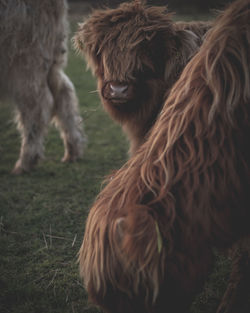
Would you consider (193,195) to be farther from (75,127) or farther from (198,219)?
(75,127)

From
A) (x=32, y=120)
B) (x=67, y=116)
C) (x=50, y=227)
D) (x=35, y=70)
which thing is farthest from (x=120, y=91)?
(x=67, y=116)

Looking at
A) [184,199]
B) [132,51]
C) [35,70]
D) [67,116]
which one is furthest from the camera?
[67,116]

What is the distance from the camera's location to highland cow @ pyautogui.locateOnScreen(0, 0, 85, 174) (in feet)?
11.1

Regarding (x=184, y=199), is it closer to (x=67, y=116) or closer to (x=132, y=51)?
(x=132, y=51)

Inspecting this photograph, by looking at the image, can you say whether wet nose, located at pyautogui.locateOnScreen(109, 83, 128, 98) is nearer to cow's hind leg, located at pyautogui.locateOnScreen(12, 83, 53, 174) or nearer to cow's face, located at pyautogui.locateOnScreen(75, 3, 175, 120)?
cow's face, located at pyautogui.locateOnScreen(75, 3, 175, 120)

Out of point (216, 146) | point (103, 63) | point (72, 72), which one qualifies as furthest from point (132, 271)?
point (72, 72)

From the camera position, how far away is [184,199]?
1127 millimetres

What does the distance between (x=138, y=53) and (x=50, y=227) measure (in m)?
1.68

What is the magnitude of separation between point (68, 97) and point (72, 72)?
5.93 m

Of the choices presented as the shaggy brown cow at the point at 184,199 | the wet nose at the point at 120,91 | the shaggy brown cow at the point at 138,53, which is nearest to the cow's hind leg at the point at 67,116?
the shaggy brown cow at the point at 138,53

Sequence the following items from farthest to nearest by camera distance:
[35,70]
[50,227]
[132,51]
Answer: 1. [35,70]
2. [50,227]
3. [132,51]

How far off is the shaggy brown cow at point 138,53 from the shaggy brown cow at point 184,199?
3.20 feet

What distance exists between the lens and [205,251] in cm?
113

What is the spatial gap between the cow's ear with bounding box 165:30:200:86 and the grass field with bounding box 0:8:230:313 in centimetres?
74
